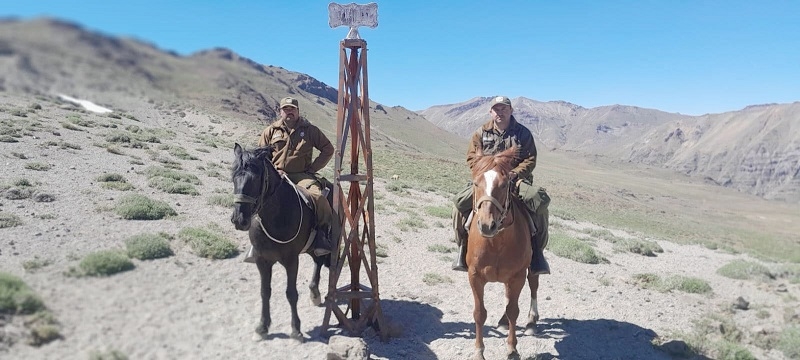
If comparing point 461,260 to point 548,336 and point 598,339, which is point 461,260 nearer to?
point 548,336

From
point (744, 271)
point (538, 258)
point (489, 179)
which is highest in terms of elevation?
point (489, 179)

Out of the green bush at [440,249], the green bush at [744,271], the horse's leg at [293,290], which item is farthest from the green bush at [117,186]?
the green bush at [744,271]

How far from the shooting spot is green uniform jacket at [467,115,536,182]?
621cm

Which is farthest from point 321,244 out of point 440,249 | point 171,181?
point 171,181

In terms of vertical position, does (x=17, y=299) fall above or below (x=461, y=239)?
above

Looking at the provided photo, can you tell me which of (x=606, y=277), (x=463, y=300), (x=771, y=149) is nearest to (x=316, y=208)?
(x=463, y=300)

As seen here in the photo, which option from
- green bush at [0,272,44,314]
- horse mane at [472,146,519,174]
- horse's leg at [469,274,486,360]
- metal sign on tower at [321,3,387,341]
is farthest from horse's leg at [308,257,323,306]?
green bush at [0,272,44,314]

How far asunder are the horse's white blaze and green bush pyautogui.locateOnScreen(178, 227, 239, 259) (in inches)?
237

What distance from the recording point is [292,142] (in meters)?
6.55

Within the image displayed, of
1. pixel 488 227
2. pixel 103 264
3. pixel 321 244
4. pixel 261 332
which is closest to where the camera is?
pixel 103 264

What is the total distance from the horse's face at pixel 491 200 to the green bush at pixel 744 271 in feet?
28.7

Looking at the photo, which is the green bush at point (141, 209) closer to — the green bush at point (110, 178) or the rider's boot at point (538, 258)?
the green bush at point (110, 178)

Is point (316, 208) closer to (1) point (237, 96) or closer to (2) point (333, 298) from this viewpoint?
(2) point (333, 298)

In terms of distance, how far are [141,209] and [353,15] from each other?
7504mm
